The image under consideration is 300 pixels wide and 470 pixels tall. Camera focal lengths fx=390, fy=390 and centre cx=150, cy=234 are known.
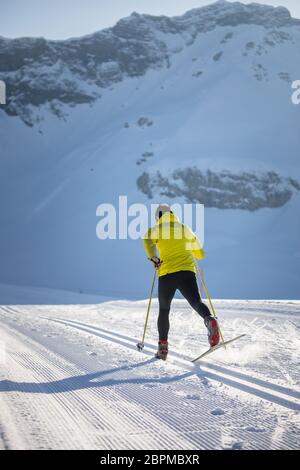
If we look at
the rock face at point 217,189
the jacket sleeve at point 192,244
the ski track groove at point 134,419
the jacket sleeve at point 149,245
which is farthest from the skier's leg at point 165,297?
the rock face at point 217,189

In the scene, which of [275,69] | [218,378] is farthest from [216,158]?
[218,378]

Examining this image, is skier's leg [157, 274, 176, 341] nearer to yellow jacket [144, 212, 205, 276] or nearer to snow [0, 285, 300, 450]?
yellow jacket [144, 212, 205, 276]

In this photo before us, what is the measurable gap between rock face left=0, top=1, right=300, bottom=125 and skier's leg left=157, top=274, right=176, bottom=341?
8448 cm

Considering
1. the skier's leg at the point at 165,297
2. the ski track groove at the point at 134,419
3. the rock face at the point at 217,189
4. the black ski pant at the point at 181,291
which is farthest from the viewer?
the rock face at the point at 217,189

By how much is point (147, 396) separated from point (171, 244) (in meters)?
1.96

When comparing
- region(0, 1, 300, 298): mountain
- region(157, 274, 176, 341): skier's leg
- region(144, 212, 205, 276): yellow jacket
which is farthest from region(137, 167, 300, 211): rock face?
region(157, 274, 176, 341): skier's leg

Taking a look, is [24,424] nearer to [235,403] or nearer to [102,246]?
[235,403]

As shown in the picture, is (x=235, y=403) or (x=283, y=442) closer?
(x=283, y=442)

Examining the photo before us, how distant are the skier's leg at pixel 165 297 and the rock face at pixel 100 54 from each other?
84477mm

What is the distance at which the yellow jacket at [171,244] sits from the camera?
181 inches

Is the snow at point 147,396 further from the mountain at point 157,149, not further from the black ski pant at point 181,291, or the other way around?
the mountain at point 157,149
